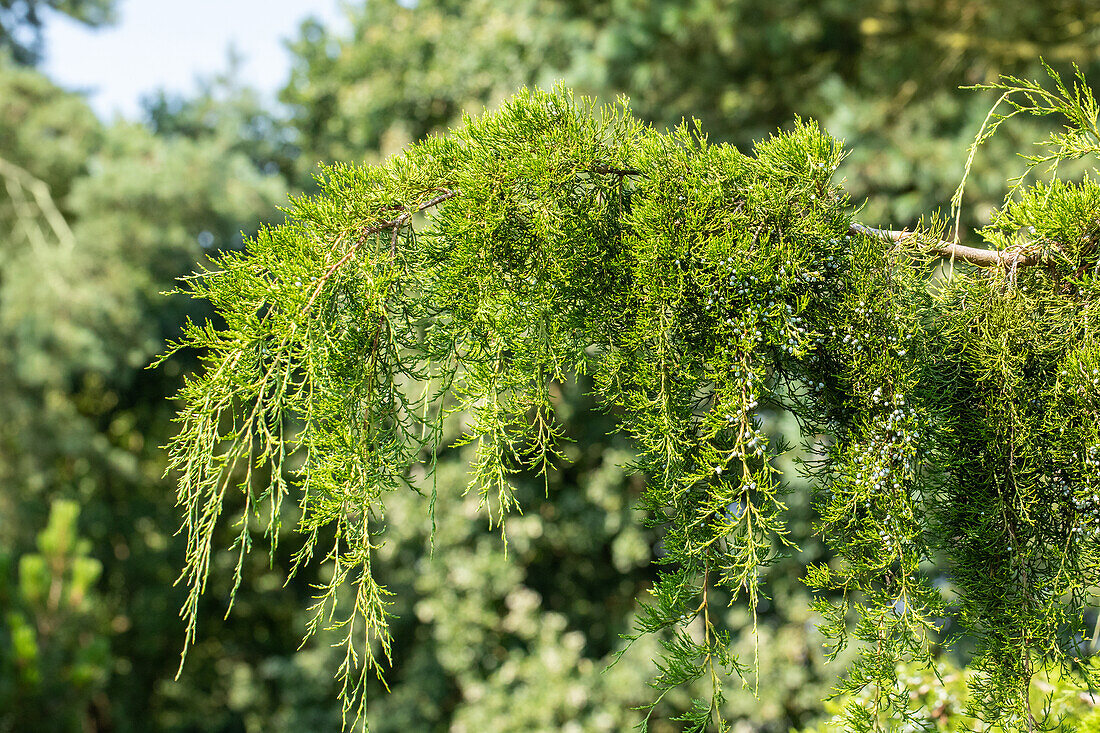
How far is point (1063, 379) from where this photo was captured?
2.91 ft

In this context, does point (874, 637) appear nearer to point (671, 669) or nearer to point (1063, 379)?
point (671, 669)

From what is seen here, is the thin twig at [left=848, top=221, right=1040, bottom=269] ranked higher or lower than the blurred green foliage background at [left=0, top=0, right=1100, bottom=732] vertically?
higher

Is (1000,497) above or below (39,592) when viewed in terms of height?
above

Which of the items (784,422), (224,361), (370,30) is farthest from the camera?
(370,30)

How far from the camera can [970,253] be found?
0.97 meters

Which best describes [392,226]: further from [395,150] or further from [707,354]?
[395,150]

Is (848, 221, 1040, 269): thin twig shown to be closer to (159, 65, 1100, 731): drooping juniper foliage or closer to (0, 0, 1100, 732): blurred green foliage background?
(159, 65, 1100, 731): drooping juniper foliage

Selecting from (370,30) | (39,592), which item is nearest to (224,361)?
(39,592)

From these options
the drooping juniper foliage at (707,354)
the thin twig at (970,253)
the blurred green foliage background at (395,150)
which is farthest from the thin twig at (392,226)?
the blurred green foliage background at (395,150)

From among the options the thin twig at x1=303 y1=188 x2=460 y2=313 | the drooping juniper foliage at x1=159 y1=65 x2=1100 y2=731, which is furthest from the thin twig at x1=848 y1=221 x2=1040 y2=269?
the thin twig at x1=303 y1=188 x2=460 y2=313

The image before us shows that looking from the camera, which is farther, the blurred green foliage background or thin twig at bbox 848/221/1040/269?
the blurred green foliage background

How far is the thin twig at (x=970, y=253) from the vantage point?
0.92 meters

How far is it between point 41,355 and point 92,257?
25.2 inches

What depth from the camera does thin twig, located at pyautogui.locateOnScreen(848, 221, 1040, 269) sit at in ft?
3.03
